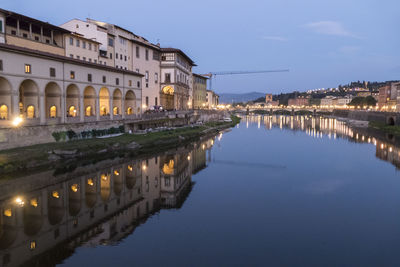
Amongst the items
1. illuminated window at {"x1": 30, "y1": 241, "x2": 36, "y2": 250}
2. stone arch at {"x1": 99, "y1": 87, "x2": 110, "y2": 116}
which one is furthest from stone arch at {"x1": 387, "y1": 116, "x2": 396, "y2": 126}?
illuminated window at {"x1": 30, "y1": 241, "x2": 36, "y2": 250}

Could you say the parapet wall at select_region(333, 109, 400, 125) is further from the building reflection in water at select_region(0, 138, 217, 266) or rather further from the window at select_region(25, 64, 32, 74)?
the window at select_region(25, 64, 32, 74)

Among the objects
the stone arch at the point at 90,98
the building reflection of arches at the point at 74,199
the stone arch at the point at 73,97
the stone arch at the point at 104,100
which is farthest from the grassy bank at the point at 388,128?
the building reflection of arches at the point at 74,199

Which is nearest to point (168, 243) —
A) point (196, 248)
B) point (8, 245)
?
point (196, 248)

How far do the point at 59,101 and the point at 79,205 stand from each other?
58.9 feet

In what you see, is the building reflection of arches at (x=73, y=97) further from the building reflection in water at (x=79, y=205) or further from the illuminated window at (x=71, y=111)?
the building reflection in water at (x=79, y=205)

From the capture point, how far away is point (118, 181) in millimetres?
26484

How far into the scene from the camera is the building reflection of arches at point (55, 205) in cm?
1819

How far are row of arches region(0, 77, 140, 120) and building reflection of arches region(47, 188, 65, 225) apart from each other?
1085 cm

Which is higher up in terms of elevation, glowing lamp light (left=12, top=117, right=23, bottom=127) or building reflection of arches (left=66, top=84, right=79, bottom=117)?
building reflection of arches (left=66, top=84, right=79, bottom=117)

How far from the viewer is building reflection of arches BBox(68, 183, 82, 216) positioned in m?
19.6

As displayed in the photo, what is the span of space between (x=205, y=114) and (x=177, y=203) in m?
62.9

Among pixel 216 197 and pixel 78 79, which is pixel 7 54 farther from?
pixel 216 197

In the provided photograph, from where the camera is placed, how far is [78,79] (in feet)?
123

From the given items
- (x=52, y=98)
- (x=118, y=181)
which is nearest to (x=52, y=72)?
(x=52, y=98)
